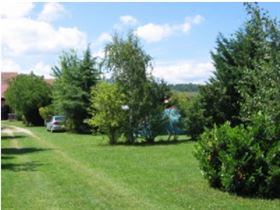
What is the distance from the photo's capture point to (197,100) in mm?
30672

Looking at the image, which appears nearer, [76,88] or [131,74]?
[131,74]

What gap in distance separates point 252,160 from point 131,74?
56.7ft

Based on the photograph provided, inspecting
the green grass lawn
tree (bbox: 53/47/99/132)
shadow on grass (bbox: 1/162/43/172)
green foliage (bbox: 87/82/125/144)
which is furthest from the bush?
tree (bbox: 53/47/99/132)

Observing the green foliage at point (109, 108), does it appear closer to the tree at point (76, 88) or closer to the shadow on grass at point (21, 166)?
the shadow on grass at point (21, 166)

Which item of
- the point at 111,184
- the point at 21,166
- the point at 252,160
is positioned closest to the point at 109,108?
the point at 21,166

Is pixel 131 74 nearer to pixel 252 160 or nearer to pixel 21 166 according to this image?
pixel 21 166

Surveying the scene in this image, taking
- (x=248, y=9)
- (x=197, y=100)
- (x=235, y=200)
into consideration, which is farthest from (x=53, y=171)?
(x=197, y=100)

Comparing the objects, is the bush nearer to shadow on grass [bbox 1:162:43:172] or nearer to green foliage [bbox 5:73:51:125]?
shadow on grass [bbox 1:162:43:172]

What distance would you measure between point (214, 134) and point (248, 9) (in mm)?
3159

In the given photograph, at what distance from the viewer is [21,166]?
733 inches

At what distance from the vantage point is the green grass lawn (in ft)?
36.8

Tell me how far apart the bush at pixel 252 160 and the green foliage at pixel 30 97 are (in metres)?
45.7

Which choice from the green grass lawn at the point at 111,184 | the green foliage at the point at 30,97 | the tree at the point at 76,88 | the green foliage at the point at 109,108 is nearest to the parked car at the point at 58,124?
the tree at the point at 76,88

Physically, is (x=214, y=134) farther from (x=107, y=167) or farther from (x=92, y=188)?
(x=107, y=167)
